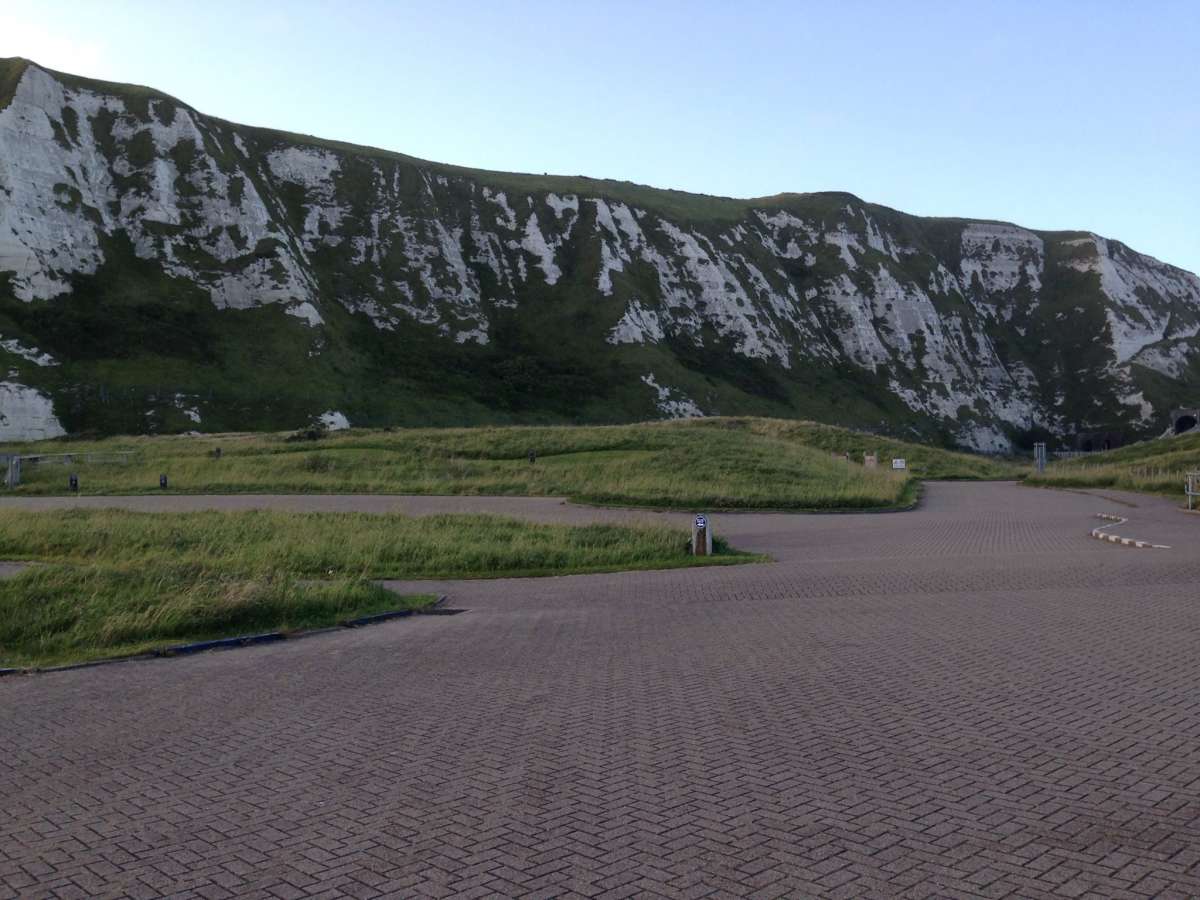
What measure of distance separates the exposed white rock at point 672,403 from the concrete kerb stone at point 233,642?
84623 mm

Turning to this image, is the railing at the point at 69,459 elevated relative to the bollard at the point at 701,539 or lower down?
lower down

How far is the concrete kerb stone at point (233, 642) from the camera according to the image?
10695 mm

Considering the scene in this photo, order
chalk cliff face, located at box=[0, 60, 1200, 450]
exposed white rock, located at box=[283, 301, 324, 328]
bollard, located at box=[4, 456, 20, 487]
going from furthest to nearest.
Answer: exposed white rock, located at box=[283, 301, 324, 328]
chalk cliff face, located at box=[0, 60, 1200, 450]
bollard, located at box=[4, 456, 20, 487]

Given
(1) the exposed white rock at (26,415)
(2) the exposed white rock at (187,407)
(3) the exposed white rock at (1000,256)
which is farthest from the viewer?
(3) the exposed white rock at (1000,256)

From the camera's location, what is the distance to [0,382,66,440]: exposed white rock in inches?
2633

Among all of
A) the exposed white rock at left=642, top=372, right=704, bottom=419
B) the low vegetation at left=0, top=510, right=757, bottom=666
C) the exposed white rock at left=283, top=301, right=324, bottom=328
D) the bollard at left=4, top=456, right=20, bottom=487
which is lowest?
the bollard at left=4, top=456, right=20, bottom=487

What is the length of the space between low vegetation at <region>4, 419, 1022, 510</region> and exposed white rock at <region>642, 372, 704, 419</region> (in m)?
40.0

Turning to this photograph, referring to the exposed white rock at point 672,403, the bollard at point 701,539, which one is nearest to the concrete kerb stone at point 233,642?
the bollard at point 701,539

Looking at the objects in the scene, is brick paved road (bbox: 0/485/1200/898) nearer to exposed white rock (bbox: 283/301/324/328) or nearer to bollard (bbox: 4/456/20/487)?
bollard (bbox: 4/456/20/487)

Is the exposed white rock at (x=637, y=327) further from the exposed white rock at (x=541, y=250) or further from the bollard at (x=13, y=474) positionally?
the bollard at (x=13, y=474)

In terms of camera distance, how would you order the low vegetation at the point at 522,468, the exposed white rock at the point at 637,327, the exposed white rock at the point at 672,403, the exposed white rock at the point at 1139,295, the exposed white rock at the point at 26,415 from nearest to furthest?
1. the low vegetation at the point at 522,468
2. the exposed white rock at the point at 26,415
3. the exposed white rock at the point at 672,403
4. the exposed white rock at the point at 637,327
5. the exposed white rock at the point at 1139,295

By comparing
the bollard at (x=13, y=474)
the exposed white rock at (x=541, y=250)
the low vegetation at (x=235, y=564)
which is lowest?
the bollard at (x=13, y=474)

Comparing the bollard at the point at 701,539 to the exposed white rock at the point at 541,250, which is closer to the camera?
the bollard at the point at 701,539

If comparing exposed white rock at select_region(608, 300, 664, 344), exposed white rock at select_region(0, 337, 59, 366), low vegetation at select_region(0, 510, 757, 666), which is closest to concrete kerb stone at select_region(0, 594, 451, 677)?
low vegetation at select_region(0, 510, 757, 666)
